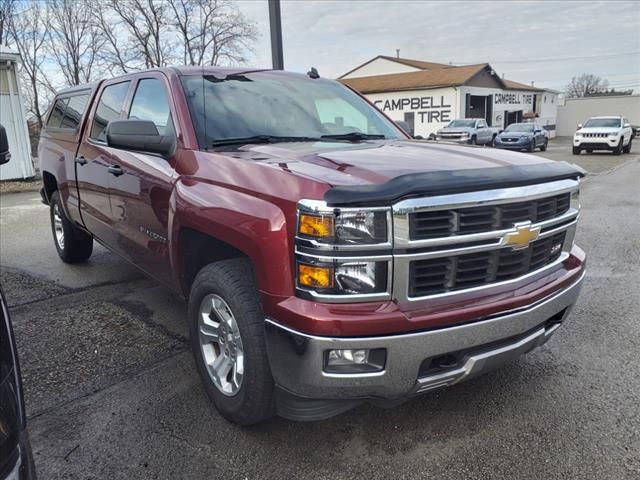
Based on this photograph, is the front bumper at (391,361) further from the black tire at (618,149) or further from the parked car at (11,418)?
the black tire at (618,149)

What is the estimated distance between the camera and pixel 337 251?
6.95ft

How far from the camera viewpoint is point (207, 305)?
2.87 meters

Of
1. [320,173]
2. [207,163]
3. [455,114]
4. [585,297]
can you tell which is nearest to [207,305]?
[207,163]

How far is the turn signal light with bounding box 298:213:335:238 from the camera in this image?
2117mm

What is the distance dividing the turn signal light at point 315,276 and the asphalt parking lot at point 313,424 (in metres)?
0.95

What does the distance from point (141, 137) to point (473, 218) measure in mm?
1979

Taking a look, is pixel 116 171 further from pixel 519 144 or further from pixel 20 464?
pixel 519 144

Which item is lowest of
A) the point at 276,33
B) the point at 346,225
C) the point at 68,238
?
the point at 68,238

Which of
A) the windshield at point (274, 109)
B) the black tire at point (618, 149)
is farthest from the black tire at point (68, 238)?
the black tire at point (618, 149)

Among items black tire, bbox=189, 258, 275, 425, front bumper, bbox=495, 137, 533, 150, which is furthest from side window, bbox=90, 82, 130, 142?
front bumper, bbox=495, 137, 533, 150

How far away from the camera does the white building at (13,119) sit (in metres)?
13.4

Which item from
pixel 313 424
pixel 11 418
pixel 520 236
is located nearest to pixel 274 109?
pixel 520 236

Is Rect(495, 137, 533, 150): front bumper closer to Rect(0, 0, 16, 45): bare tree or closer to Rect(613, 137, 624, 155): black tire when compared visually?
Rect(613, 137, 624, 155): black tire

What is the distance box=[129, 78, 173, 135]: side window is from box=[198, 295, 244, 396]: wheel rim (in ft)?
4.03
